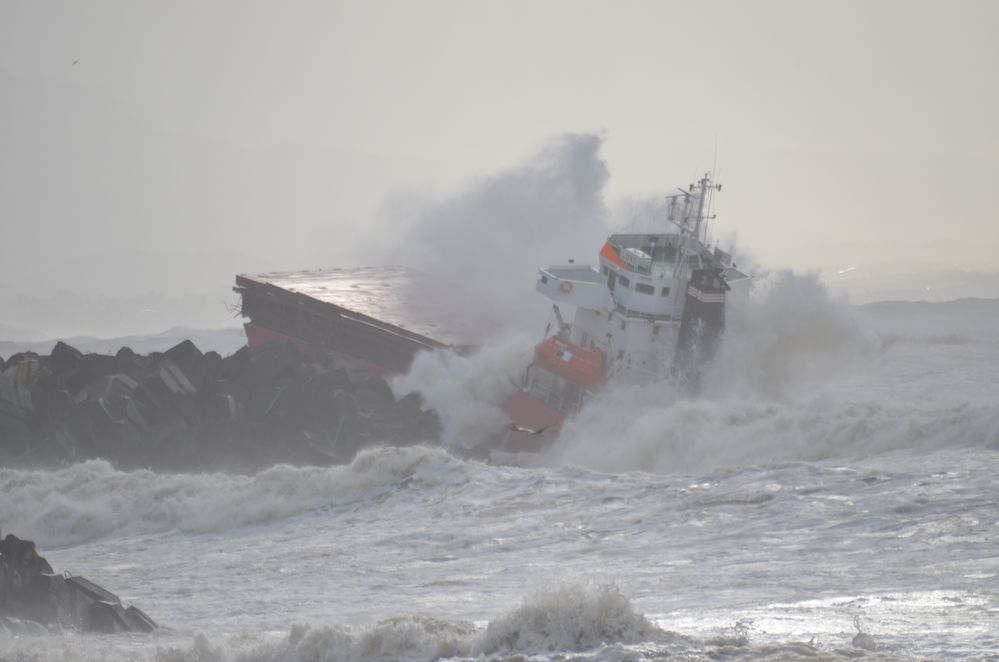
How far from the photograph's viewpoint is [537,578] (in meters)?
16.0

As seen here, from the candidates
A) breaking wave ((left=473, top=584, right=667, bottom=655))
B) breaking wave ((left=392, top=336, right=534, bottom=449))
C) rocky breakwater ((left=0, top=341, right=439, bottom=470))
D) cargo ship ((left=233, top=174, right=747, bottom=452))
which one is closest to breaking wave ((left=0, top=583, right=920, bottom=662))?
breaking wave ((left=473, top=584, right=667, bottom=655))

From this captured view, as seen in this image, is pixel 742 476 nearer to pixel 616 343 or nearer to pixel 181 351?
pixel 616 343

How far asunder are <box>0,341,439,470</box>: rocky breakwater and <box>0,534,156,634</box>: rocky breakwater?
1173 centimetres

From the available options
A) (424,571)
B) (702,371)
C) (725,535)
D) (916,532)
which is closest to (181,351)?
(702,371)

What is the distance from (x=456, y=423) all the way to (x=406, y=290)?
1174 centimetres

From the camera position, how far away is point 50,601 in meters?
13.9

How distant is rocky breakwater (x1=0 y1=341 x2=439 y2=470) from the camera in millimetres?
25984

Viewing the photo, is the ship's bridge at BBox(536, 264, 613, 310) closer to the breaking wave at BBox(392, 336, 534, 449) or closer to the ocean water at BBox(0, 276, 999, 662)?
the breaking wave at BBox(392, 336, 534, 449)

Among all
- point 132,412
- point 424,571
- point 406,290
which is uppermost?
point 406,290

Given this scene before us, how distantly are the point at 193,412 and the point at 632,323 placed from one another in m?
9.37

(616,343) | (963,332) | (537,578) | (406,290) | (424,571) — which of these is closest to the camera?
(537,578)

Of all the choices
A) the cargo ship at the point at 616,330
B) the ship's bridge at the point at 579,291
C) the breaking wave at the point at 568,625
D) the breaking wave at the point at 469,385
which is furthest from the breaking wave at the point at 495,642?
the ship's bridge at the point at 579,291

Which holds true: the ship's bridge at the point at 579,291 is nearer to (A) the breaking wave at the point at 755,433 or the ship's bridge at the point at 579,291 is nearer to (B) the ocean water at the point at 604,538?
(B) the ocean water at the point at 604,538

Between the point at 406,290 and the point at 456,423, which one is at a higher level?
the point at 406,290
